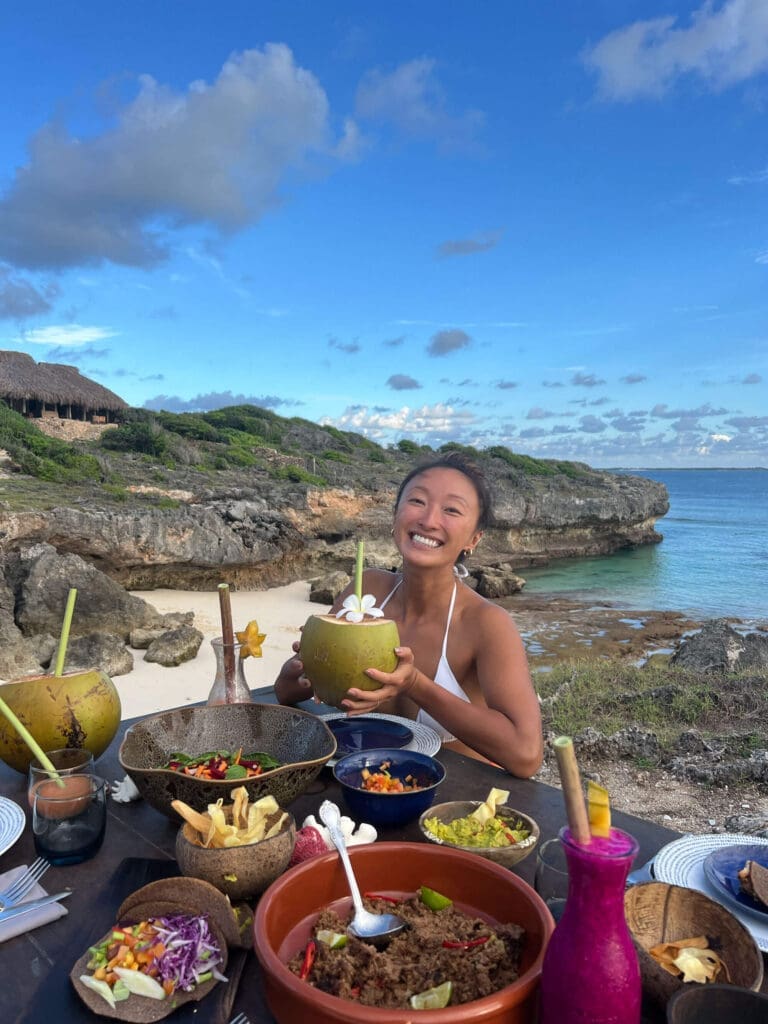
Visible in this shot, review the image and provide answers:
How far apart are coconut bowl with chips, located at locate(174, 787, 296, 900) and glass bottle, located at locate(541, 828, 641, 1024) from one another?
670mm

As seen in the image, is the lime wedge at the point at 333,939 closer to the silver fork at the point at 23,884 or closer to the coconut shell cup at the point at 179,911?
the coconut shell cup at the point at 179,911

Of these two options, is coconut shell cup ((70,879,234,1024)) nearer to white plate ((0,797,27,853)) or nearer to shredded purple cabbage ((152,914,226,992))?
shredded purple cabbage ((152,914,226,992))

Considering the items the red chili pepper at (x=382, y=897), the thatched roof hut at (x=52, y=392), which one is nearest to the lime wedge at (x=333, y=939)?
the red chili pepper at (x=382, y=897)

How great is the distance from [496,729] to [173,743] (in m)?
1.02

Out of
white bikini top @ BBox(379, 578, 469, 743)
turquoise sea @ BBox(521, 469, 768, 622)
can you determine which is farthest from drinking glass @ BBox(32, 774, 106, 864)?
turquoise sea @ BBox(521, 469, 768, 622)

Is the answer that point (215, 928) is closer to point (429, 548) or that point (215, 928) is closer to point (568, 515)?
point (429, 548)

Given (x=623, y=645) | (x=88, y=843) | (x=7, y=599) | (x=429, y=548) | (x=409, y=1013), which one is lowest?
(x=623, y=645)

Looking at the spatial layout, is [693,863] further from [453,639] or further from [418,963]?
[453,639]

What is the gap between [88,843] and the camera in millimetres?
1669

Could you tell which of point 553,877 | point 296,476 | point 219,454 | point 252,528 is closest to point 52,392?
point 219,454

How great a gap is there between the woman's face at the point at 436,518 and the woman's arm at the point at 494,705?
1.39 feet

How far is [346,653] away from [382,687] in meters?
0.16

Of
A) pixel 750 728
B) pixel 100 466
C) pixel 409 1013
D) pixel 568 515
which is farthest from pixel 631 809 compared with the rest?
pixel 568 515

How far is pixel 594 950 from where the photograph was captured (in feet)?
3.05
